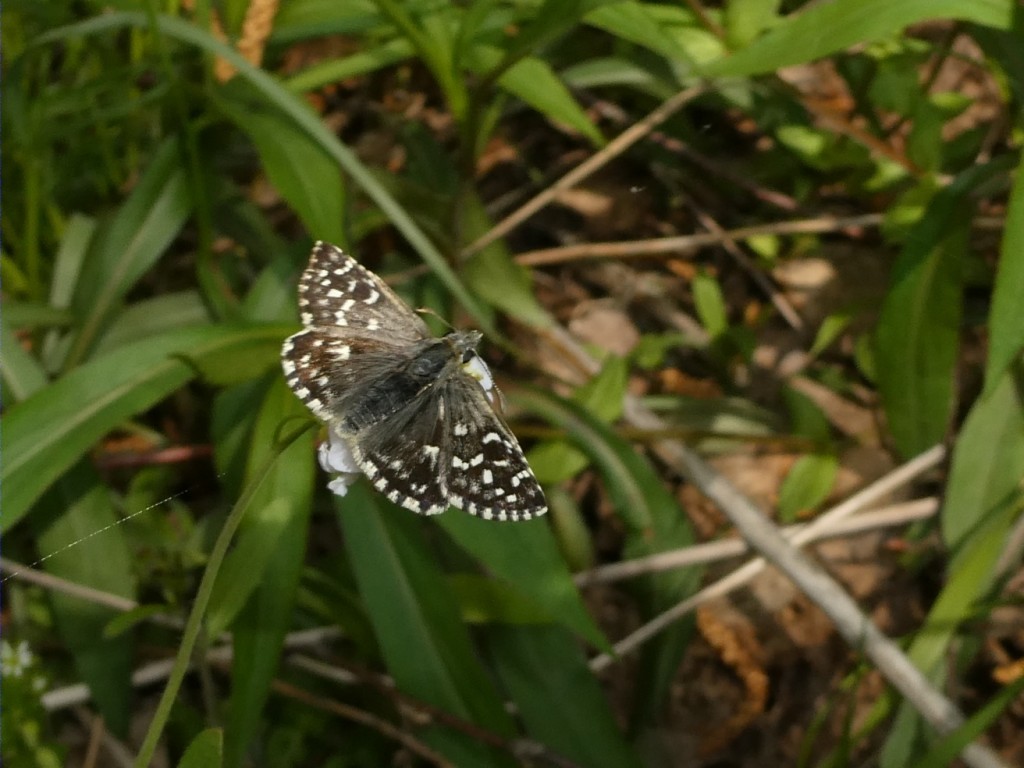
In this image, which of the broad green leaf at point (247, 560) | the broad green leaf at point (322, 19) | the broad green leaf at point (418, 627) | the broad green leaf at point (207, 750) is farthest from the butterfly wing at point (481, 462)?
the broad green leaf at point (322, 19)

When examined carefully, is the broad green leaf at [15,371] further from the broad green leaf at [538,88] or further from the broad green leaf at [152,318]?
the broad green leaf at [538,88]

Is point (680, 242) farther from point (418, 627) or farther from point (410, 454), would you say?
point (410, 454)

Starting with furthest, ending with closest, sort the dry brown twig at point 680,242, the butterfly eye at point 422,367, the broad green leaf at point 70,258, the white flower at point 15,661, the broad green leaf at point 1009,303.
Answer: the dry brown twig at point 680,242
the broad green leaf at point 70,258
the white flower at point 15,661
the broad green leaf at point 1009,303
the butterfly eye at point 422,367

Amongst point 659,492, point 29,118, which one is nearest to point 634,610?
point 659,492

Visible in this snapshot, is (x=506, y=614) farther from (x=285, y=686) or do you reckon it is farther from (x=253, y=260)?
(x=253, y=260)

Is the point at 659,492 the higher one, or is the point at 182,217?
the point at 182,217

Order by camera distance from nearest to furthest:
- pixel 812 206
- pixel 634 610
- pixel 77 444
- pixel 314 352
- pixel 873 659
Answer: pixel 314 352, pixel 77 444, pixel 873 659, pixel 634 610, pixel 812 206
